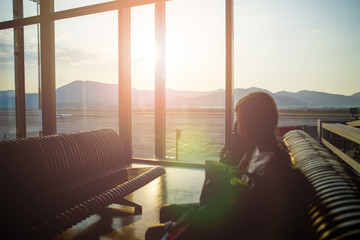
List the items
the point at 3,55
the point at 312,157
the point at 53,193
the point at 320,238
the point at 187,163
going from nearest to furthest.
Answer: the point at 320,238 < the point at 312,157 < the point at 53,193 < the point at 187,163 < the point at 3,55

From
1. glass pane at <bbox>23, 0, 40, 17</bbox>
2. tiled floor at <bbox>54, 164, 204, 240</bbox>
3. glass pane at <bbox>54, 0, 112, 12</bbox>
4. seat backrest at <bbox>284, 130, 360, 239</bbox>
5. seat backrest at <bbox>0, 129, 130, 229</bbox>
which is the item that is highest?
glass pane at <bbox>23, 0, 40, 17</bbox>

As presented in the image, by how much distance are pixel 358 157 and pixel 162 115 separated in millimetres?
3909

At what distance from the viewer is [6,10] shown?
5773 mm

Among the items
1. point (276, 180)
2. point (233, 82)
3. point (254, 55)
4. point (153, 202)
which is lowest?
point (153, 202)

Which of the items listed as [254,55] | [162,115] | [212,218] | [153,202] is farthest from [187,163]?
[212,218]

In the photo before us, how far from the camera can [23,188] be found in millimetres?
1783

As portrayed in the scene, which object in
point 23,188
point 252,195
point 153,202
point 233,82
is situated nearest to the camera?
point 252,195

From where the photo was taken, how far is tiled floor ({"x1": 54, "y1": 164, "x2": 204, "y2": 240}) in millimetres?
2365

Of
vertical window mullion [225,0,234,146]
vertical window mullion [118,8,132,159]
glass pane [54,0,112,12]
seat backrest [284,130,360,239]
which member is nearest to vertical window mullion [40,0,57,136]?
glass pane [54,0,112,12]

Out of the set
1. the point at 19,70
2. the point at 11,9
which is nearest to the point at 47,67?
the point at 19,70

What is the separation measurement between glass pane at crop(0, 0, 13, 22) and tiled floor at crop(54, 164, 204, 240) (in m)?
5.18

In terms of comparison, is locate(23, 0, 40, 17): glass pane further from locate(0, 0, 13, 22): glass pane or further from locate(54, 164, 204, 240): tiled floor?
locate(54, 164, 204, 240): tiled floor

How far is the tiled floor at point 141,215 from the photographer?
7.76 ft

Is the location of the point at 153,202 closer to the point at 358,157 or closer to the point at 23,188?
A: the point at 23,188
